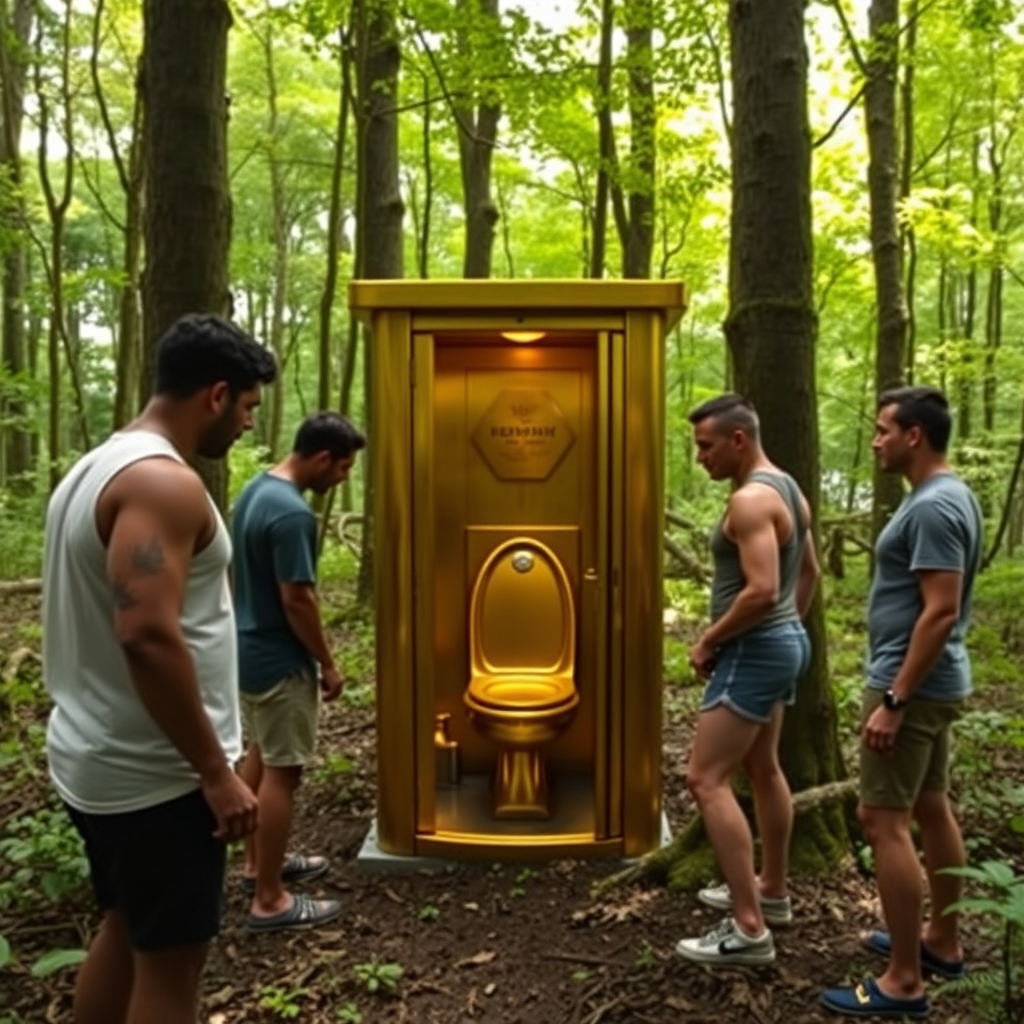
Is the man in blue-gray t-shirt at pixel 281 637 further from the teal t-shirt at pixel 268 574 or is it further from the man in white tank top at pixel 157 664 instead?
the man in white tank top at pixel 157 664

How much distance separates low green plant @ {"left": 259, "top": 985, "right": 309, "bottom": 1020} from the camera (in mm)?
2580

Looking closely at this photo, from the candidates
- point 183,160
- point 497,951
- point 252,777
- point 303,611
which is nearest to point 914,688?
point 497,951

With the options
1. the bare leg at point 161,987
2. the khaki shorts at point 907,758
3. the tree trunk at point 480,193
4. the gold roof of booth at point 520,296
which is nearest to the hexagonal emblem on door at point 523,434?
the gold roof of booth at point 520,296

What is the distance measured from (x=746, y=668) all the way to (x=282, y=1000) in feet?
5.33

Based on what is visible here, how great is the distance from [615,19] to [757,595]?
685 cm

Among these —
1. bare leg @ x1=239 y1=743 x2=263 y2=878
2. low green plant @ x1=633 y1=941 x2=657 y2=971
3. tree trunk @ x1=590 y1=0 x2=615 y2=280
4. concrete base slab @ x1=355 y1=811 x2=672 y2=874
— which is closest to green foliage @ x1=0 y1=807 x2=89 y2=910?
bare leg @ x1=239 y1=743 x2=263 y2=878

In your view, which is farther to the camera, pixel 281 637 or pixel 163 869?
pixel 281 637

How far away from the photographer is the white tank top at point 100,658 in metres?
1.79

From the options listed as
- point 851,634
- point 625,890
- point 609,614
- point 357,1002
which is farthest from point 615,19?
point 357,1002

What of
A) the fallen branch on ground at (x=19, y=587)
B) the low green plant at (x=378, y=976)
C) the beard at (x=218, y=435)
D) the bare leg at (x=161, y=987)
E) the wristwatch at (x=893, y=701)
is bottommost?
the low green plant at (x=378, y=976)

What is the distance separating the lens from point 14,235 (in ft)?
31.4

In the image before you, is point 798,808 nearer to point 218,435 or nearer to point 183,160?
point 218,435

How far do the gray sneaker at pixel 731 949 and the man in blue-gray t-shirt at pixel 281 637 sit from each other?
1198mm

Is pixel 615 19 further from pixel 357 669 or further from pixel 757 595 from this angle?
pixel 757 595
